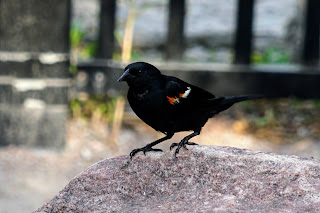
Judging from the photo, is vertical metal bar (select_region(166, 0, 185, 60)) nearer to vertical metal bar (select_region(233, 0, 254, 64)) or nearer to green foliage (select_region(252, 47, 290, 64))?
vertical metal bar (select_region(233, 0, 254, 64))

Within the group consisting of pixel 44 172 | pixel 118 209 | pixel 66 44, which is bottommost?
pixel 44 172

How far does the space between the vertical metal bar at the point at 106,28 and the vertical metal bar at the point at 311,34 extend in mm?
1727

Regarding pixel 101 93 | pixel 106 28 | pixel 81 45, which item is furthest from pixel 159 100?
pixel 81 45

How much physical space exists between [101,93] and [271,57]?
2.61m

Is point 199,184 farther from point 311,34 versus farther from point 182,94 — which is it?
point 311,34

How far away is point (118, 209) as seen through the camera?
219 centimetres

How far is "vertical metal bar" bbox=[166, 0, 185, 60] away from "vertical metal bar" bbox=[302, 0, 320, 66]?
110 cm

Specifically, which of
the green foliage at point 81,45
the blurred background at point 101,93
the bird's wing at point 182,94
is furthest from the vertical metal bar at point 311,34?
the bird's wing at point 182,94

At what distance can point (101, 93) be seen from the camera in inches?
224

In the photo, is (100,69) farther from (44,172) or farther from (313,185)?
(313,185)

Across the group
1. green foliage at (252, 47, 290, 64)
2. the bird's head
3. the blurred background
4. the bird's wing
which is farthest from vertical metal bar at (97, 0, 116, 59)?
the bird's head

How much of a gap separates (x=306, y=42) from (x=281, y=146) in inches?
41.9

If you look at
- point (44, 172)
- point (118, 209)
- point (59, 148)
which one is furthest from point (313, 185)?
point (59, 148)

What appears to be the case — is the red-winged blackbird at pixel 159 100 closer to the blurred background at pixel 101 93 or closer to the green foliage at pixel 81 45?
the blurred background at pixel 101 93
